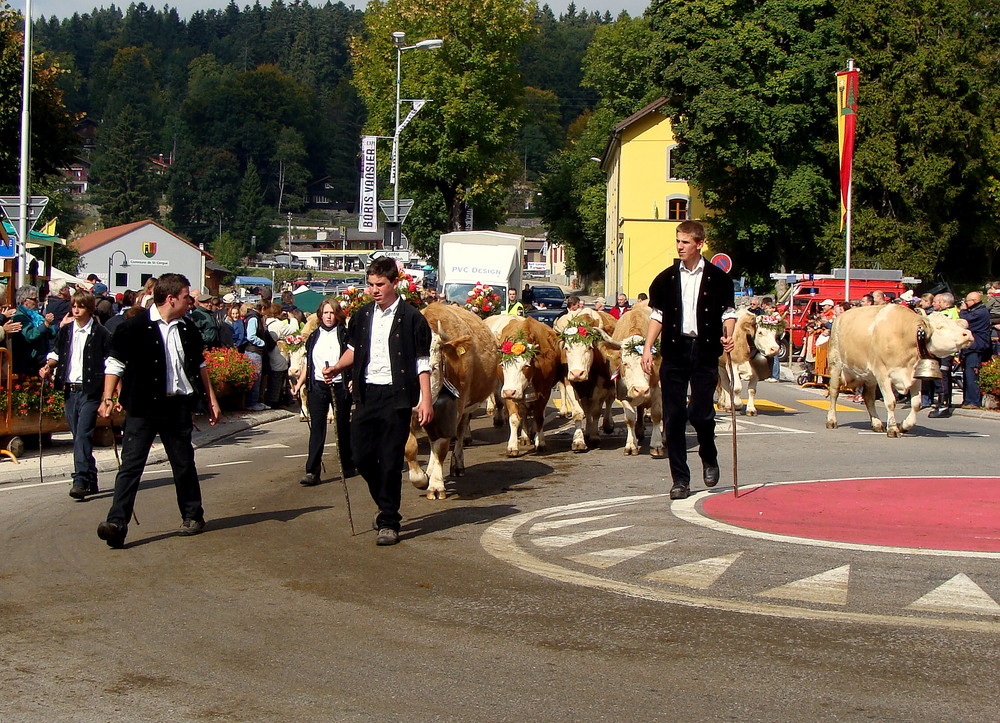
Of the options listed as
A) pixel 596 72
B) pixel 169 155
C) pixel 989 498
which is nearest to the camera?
pixel 989 498

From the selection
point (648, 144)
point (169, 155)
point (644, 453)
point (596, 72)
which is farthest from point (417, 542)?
point (169, 155)

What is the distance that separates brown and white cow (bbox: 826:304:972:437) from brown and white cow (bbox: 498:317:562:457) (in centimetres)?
457

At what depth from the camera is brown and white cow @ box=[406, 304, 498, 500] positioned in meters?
10.1

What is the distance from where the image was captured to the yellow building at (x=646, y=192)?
66438 millimetres

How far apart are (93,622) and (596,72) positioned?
7880 centimetres

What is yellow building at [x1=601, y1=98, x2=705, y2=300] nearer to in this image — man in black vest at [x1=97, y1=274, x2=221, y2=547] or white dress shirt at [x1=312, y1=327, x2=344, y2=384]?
white dress shirt at [x1=312, y1=327, x2=344, y2=384]

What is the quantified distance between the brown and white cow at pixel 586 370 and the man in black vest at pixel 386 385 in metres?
5.52

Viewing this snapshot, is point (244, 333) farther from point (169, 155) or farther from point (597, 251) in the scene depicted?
point (169, 155)

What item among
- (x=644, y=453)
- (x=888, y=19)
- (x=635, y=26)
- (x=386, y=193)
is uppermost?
(x=635, y=26)

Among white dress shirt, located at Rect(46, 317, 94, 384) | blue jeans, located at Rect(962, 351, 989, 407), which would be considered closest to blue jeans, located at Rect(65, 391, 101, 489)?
white dress shirt, located at Rect(46, 317, 94, 384)

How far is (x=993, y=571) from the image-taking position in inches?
277

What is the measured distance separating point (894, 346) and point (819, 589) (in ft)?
33.4

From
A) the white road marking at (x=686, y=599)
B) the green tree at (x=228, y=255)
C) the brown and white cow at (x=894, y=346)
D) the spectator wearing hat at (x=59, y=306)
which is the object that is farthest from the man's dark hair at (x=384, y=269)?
the green tree at (x=228, y=255)

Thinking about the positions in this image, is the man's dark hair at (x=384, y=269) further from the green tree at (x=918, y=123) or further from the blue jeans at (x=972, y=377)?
the green tree at (x=918, y=123)
